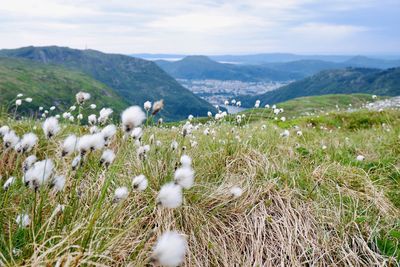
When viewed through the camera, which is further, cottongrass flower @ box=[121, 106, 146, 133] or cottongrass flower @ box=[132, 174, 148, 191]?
cottongrass flower @ box=[132, 174, 148, 191]

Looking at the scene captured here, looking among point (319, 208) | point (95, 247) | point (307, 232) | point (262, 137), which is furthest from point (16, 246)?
point (262, 137)

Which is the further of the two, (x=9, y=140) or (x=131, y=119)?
(x=9, y=140)

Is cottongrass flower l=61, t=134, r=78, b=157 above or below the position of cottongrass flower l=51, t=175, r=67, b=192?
above

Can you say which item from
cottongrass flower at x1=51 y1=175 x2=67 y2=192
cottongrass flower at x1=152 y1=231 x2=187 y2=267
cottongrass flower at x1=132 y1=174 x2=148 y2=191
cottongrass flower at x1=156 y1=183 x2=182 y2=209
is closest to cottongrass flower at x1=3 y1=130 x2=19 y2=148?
cottongrass flower at x1=51 y1=175 x2=67 y2=192

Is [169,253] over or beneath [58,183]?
over

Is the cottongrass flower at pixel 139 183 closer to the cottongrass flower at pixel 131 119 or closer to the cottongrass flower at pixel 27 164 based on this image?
the cottongrass flower at pixel 131 119

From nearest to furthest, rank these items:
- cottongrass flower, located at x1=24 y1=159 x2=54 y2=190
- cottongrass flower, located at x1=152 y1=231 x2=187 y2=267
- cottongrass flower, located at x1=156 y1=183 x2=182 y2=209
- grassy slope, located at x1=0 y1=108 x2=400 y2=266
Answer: cottongrass flower, located at x1=152 y1=231 x2=187 y2=267 → cottongrass flower, located at x1=156 y1=183 x2=182 y2=209 → cottongrass flower, located at x1=24 y1=159 x2=54 y2=190 → grassy slope, located at x1=0 y1=108 x2=400 y2=266

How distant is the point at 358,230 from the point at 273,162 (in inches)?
75.6

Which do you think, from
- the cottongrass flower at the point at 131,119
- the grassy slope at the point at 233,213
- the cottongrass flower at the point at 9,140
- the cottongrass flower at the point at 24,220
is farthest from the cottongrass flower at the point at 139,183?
the cottongrass flower at the point at 9,140

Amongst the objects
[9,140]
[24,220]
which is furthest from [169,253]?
[9,140]

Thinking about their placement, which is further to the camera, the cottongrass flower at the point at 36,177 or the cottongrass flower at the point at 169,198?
the cottongrass flower at the point at 36,177

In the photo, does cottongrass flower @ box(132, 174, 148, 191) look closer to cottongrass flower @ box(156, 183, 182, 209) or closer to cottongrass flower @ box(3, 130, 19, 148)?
cottongrass flower @ box(156, 183, 182, 209)

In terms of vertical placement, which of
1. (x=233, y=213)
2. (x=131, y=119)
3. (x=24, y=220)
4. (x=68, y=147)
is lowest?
(x=233, y=213)

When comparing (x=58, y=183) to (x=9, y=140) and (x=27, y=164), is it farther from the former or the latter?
(x=9, y=140)
